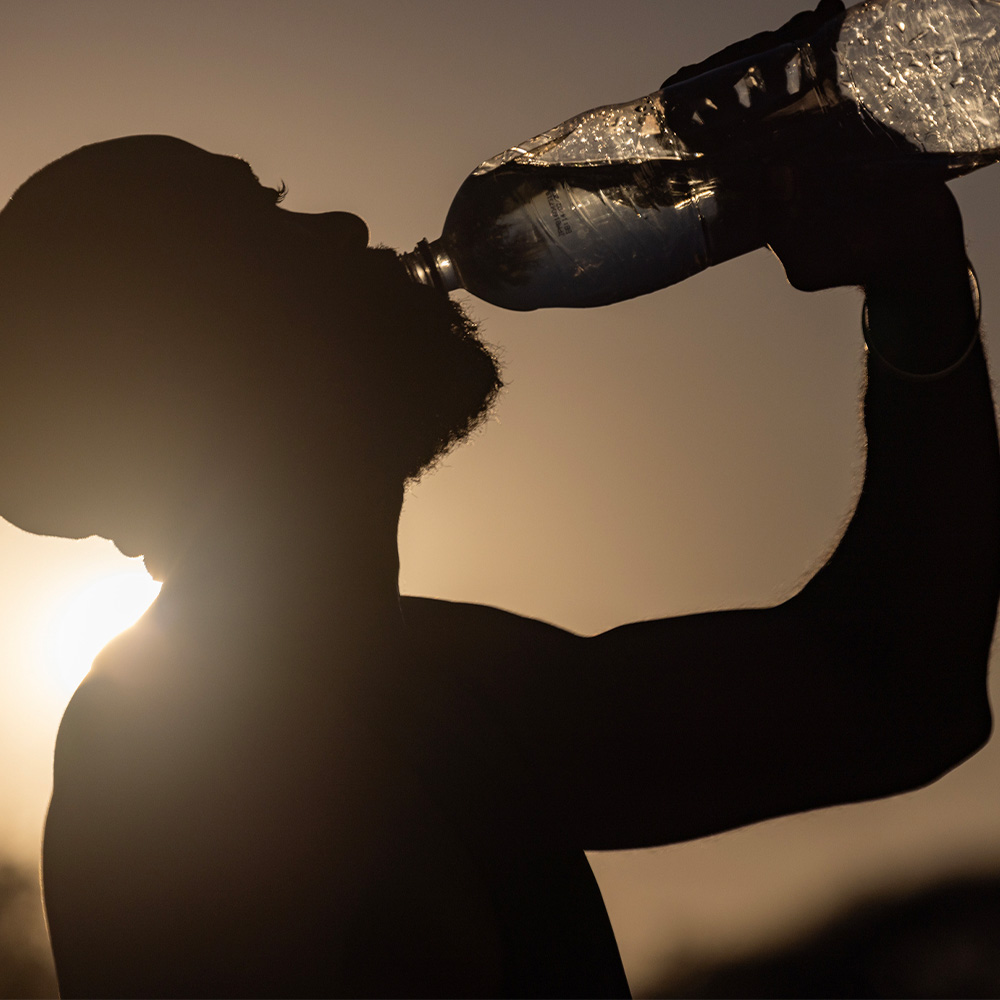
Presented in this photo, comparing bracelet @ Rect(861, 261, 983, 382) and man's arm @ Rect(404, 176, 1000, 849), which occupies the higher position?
bracelet @ Rect(861, 261, 983, 382)

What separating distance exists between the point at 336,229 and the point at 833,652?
0.94 meters

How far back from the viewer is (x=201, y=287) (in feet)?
2.94

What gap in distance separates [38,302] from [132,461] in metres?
0.23

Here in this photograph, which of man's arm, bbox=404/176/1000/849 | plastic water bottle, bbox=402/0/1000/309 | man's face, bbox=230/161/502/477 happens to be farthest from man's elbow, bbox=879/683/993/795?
man's face, bbox=230/161/502/477

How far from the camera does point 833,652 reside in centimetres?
101

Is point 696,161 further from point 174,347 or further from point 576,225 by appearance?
point 174,347

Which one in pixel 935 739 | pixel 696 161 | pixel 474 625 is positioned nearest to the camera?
pixel 696 161

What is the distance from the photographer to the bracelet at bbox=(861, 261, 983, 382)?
71 cm

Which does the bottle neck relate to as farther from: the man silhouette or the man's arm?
the man's arm

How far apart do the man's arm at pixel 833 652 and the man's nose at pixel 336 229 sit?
58 cm

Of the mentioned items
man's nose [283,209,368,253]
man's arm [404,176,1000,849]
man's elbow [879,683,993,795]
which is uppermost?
man's nose [283,209,368,253]

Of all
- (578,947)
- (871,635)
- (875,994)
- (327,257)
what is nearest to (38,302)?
(327,257)

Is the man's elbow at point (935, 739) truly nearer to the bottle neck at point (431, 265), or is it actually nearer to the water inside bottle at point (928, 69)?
the water inside bottle at point (928, 69)

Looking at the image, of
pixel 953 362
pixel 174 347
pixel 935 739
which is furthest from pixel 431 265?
pixel 935 739
